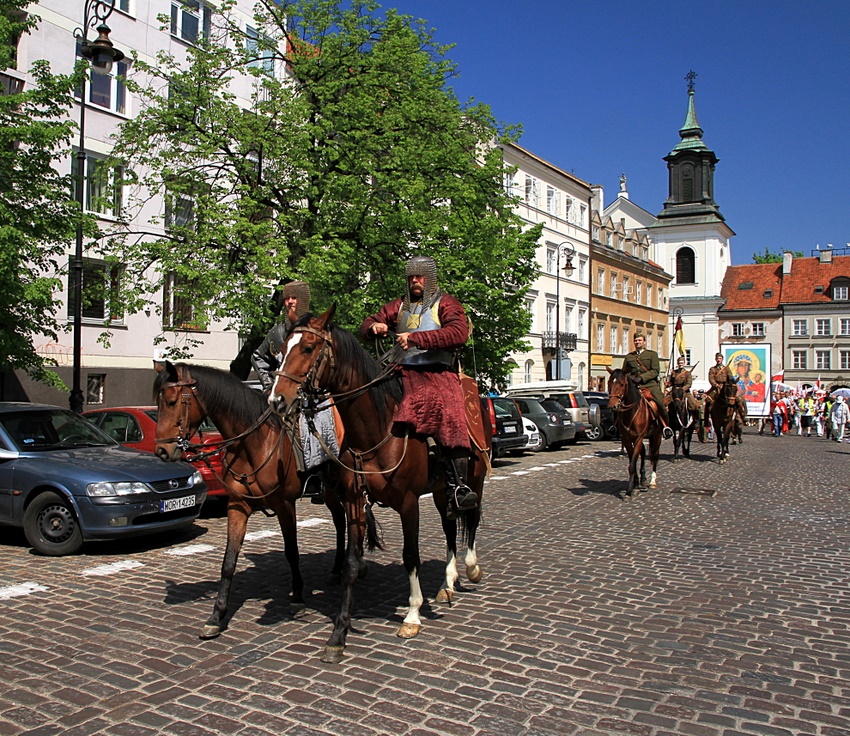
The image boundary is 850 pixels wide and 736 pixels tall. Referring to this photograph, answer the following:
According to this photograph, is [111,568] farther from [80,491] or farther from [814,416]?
[814,416]

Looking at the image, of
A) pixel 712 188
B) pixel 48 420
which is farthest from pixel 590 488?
pixel 712 188

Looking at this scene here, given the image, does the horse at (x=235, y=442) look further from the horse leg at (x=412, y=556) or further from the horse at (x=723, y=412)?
the horse at (x=723, y=412)

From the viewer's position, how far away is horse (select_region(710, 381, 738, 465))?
2167cm

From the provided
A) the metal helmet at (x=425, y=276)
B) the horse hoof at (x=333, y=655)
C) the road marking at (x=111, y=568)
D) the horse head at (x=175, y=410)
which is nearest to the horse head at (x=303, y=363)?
the metal helmet at (x=425, y=276)

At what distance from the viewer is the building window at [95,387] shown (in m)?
26.2

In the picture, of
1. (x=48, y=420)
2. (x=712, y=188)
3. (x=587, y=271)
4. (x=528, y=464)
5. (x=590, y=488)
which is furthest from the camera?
(x=712, y=188)

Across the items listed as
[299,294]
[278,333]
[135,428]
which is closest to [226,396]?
[278,333]

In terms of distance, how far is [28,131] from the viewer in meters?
13.2

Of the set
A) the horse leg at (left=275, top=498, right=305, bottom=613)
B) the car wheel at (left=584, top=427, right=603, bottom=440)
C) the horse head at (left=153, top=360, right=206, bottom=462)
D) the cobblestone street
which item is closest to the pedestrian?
the car wheel at (left=584, top=427, right=603, bottom=440)

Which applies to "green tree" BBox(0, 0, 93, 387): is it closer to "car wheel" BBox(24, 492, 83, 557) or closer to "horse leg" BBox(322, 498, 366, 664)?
"car wheel" BBox(24, 492, 83, 557)

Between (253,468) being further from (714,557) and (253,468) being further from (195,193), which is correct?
(195,193)

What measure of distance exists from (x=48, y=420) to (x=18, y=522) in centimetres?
175

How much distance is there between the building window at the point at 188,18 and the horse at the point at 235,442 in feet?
90.6

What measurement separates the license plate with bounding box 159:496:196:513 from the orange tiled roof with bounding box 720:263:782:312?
3345 inches
